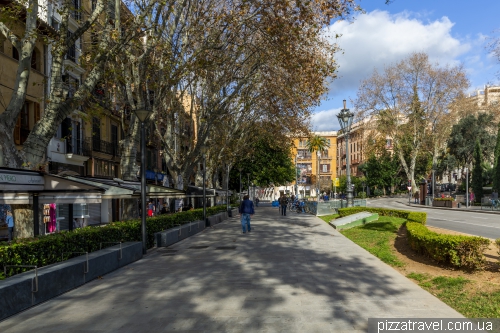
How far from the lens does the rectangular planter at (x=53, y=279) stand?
6.30 meters

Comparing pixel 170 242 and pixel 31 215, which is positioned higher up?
pixel 31 215

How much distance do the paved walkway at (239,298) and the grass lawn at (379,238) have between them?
1.47 feet

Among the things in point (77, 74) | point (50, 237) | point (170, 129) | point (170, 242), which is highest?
point (77, 74)

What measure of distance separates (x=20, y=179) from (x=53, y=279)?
238 centimetres

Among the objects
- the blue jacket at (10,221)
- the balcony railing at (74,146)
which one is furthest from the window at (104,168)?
the blue jacket at (10,221)

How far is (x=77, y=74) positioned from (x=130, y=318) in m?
22.8

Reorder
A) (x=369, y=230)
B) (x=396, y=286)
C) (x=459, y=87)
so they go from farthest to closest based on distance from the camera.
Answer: (x=459, y=87) → (x=369, y=230) → (x=396, y=286)

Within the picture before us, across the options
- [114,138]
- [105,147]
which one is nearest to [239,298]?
[105,147]

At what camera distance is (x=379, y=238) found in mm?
14148

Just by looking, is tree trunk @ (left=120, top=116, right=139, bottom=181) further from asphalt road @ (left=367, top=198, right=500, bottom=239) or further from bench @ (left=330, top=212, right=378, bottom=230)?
asphalt road @ (left=367, top=198, right=500, bottom=239)

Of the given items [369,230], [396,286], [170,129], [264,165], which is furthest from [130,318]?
[264,165]

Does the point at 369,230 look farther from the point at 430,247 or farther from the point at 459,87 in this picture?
the point at 459,87

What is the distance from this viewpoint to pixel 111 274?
9508mm

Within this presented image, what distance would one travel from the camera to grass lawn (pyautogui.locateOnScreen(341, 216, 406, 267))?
36.1 ft
